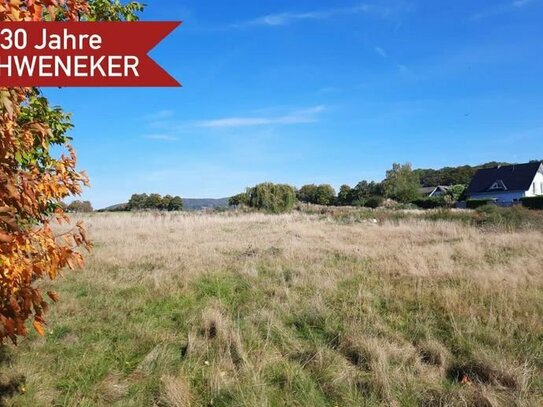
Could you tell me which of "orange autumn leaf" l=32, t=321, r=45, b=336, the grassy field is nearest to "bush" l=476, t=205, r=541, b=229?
the grassy field

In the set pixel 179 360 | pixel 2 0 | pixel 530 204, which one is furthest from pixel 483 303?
pixel 530 204

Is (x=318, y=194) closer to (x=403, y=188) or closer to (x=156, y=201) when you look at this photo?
(x=403, y=188)

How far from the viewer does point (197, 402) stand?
166 inches

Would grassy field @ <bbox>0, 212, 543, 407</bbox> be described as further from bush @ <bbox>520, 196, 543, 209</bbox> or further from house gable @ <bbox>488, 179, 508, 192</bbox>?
house gable @ <bbox>488, 179, 508, 192</bbox>

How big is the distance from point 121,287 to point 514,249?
925 cm

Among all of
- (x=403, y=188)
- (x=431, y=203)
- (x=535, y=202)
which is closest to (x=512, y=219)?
(x=535, y=202)

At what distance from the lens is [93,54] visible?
2.42m

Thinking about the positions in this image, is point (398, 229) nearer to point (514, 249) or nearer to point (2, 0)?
point (514, 249)

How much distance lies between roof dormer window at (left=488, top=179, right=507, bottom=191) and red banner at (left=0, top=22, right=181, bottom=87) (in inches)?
2477

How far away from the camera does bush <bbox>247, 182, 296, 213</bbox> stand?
35.3 metres

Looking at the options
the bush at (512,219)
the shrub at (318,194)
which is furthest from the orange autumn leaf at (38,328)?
the shrub at (318,194)

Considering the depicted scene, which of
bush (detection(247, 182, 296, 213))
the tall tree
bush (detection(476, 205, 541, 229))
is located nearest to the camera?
bush (detection(476, 205, 541, 229))

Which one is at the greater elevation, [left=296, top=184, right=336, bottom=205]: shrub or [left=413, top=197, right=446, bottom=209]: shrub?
[left=296, top=184, right=336, bottom=205]: shrub

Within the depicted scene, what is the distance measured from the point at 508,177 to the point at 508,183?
3.22 ft
